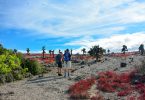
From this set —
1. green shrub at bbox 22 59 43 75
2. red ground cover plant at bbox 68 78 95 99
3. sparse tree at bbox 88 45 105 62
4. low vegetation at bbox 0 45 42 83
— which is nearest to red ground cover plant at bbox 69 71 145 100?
red ground cover plant at bbox 68 78 95 99

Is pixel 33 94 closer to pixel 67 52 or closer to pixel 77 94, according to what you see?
pixel 77 94

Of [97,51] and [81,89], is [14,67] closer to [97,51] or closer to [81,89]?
[81,89]

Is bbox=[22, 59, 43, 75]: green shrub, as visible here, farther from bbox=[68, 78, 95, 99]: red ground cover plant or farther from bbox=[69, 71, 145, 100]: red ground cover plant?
bbox=[68, 78, 95, 99]: red ground cover plant

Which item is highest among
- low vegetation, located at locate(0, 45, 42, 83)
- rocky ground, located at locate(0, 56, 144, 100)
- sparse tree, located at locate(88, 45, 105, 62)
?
sparse tree, located at locate(88, 45, 105, 62)

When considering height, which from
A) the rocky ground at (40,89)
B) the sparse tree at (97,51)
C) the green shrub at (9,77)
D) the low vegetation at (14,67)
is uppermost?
the sparse tree at (97,51)

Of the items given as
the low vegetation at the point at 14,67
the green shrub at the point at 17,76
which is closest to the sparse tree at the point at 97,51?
the low vegetation at the point at 14,67

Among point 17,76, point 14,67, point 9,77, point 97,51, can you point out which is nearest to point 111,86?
point 9,77

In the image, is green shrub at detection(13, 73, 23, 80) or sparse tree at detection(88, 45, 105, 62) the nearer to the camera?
green shrub at detection(13, 73, 23, 80)

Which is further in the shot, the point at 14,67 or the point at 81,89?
the point at 14,67

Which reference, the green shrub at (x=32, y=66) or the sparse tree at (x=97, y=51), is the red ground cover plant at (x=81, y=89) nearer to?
the green shrub at (x=32, y=66)

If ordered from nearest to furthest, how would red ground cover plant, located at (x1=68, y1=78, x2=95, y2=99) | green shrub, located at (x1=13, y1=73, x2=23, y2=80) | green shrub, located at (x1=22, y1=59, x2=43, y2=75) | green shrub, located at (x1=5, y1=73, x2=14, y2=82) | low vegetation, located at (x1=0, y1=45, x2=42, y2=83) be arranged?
1. red ground cover plant, located at (x1=68, y1=78, x2=95, y2=99)
2. green shrub, located at (x1=5, y1=73, x2=14, y2=82)
3. low vegetation, located at (x1=0, y1=45, x2=42, y2=83)
4. green shrub, located at (x1=13, y1=73, x2=23, y2=80)
5. green shrub, located at (x1=22, y1=59, x2=43, y2=75)

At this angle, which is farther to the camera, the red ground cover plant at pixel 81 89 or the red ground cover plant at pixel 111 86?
the red ground cover plant at pixel 111 86

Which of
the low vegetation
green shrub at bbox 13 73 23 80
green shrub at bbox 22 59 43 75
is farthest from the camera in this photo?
green shrub at bbox 22 59 43 75

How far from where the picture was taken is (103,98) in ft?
89.4
